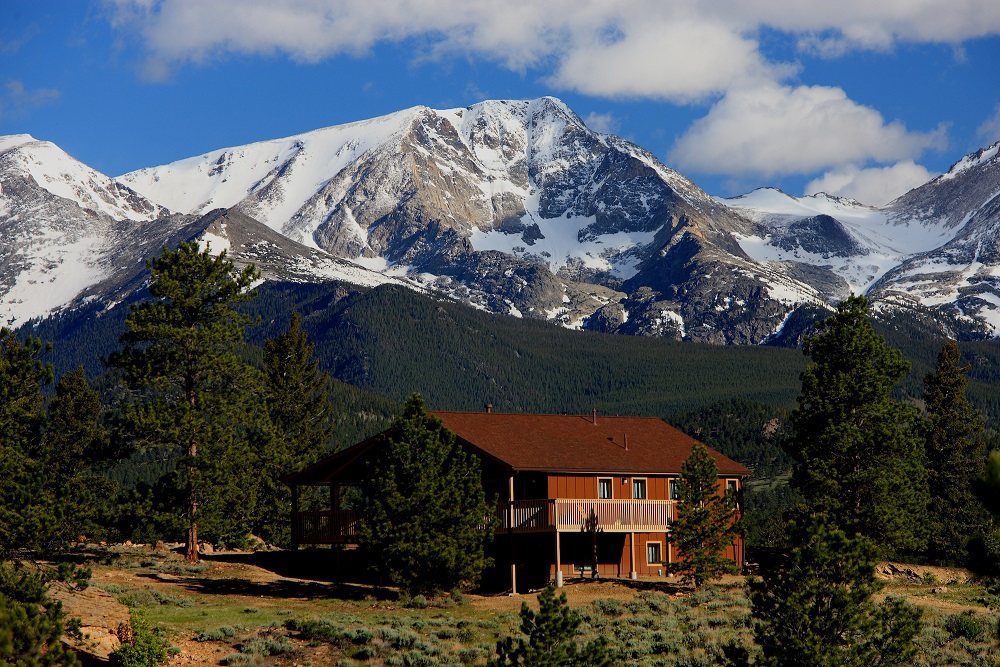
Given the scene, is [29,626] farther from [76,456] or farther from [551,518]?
[76,456]

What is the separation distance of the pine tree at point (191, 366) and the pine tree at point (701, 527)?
688 inches

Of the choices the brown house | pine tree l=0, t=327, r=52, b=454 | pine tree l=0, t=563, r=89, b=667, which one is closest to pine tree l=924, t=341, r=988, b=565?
the brown house

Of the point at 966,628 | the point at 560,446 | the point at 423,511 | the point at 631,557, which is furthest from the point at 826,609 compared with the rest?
the point at 560,446

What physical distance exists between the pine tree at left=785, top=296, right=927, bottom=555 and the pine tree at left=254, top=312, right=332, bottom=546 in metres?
26.6

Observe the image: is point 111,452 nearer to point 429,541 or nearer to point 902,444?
point 429,541

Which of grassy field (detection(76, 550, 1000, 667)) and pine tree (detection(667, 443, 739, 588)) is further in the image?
pine tree (detection(667, 443, 739, 588))

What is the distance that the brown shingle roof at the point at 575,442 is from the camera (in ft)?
173

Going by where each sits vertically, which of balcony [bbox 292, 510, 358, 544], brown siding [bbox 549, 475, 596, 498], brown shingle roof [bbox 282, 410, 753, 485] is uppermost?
brown shingle roof [bbox 282, 410, 753, 485]

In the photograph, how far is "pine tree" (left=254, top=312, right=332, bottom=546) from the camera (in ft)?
228

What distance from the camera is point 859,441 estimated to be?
53.1 metres

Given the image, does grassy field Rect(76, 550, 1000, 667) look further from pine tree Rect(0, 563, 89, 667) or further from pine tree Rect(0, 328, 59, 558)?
pine tree Rect(0, 563, 89, 667)

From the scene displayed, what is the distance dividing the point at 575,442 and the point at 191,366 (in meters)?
16.3

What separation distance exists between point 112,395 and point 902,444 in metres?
154

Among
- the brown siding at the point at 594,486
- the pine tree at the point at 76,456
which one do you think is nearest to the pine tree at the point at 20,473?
the pine tree at the point at 76,456
